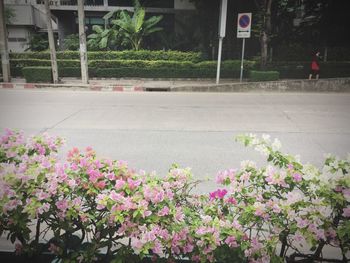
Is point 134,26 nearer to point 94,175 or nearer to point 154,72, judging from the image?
point 154,72

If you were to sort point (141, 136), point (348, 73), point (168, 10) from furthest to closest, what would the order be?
point (168, 10) → point (348, 73) → point (141, 136)

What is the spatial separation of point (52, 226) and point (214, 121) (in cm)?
678

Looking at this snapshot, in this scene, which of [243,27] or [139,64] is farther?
[139,64]

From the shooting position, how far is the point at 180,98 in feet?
43.0

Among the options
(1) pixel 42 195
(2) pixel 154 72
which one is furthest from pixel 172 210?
(2) pixel 154 72

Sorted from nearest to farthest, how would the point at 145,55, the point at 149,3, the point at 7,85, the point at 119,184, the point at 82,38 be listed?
1. the point at 119,184
2. the point at 7,85
3. the point at 82,38
4. the point at 145,55
5. the point at 149,3

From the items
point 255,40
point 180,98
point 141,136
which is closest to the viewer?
point 141,136

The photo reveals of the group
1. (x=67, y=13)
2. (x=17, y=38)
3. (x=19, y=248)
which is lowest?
(x=19, y=248)

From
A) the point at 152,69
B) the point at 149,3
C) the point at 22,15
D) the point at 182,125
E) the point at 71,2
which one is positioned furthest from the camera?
the point at 22,15

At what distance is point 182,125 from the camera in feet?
27.2

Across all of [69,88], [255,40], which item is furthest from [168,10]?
[69,88]

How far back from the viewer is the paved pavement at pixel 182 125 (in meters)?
6.09

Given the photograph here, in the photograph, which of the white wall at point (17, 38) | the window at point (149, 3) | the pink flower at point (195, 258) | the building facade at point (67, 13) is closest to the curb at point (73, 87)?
the building facade at point (67, 13)

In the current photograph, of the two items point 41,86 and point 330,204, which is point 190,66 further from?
point 330,204
